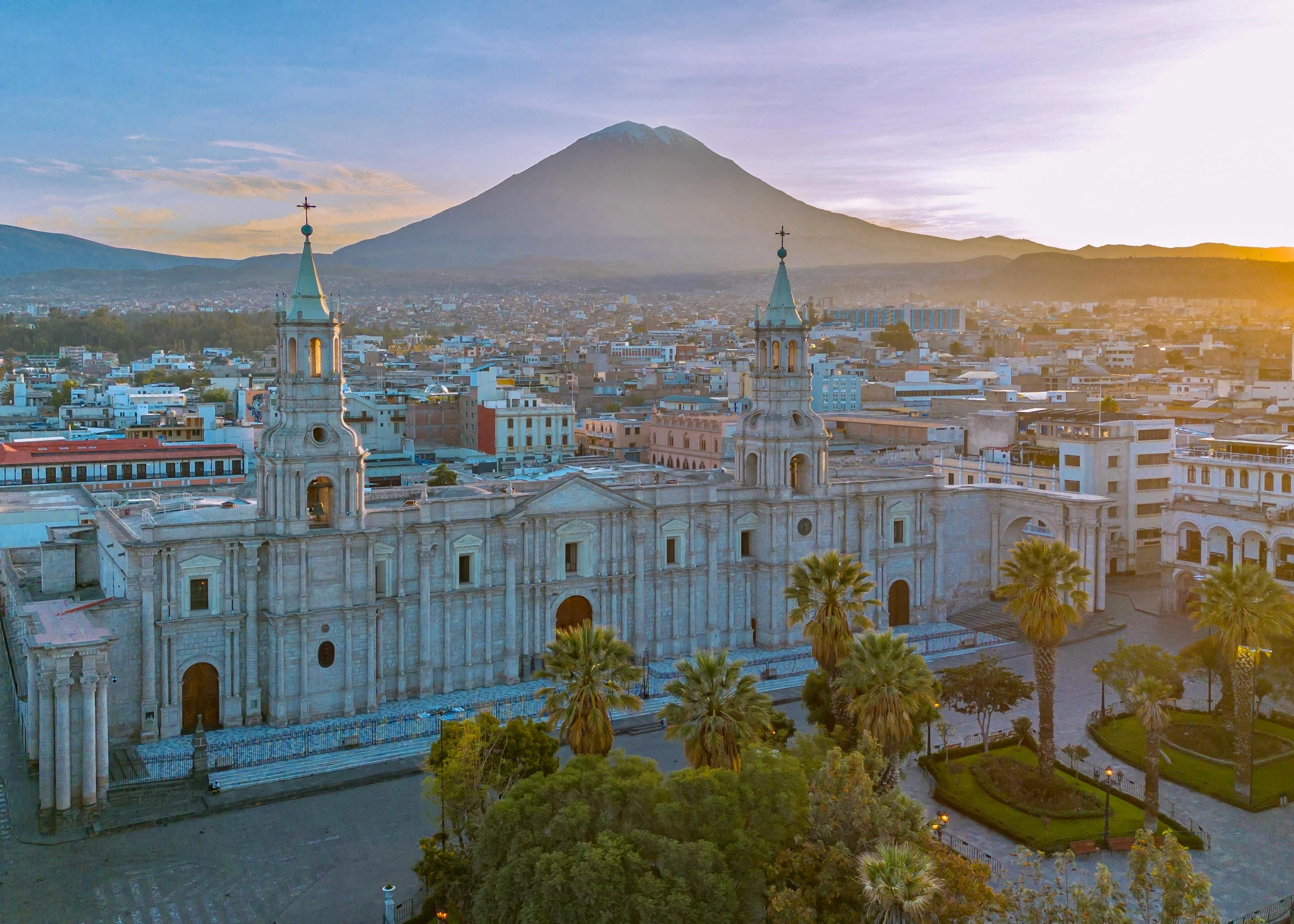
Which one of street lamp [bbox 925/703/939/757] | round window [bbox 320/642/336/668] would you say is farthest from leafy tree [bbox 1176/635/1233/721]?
round window [bbox 320/642/336/668]

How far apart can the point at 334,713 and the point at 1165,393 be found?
10686 cm

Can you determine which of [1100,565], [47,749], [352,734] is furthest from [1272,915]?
[47,749]

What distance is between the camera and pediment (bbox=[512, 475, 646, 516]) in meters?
47.7

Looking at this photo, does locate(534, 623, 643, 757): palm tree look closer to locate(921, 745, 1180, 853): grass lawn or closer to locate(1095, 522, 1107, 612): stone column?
locate(921, 745, 1180, 853): grass lawn

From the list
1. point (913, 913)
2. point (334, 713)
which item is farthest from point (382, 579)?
point (913, 913)

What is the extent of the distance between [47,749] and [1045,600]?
3110cm

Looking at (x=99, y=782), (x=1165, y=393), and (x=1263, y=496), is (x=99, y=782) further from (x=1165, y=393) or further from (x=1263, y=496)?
(x=1165, y=393)

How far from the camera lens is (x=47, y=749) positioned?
3450 cm

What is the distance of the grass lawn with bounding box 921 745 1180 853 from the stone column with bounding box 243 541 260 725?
79.6ft

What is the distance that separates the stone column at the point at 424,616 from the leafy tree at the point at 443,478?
32372 mm

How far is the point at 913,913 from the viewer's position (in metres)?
20.6

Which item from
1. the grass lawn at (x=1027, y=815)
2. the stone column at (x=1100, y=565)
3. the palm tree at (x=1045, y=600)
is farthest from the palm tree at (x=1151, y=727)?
the stone column at (x=1100, y=565)

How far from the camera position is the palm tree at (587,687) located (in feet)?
98.2

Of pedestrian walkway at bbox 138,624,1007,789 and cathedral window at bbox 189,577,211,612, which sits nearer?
pedestrian walkway at bbox 138,624,1007,789
